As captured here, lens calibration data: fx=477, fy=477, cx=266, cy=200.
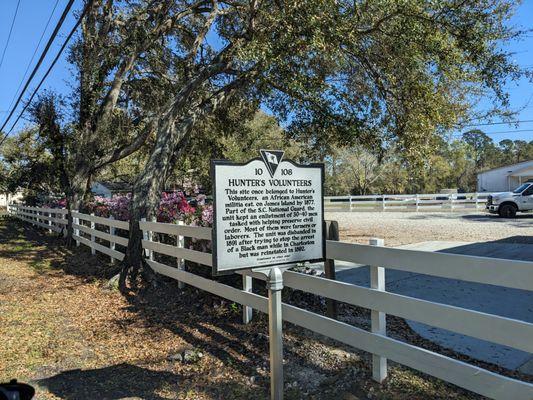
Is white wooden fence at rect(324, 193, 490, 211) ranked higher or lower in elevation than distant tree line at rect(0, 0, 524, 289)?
lower

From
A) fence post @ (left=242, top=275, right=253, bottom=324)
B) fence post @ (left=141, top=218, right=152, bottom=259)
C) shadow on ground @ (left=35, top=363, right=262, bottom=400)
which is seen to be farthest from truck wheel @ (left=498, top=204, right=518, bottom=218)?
shadow on ground @ (left=35, top=363, right=262, bottom=400)

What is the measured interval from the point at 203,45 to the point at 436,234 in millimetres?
10100

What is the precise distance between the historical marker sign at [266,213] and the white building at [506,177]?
55.7 meters

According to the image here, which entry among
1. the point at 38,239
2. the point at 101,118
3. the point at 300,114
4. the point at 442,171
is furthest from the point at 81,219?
the point at 442,171

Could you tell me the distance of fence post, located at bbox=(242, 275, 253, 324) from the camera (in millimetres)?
5953

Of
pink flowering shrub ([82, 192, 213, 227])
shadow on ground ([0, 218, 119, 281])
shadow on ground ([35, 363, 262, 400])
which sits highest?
pink flowering shrub ([82, 192, 213, 227])

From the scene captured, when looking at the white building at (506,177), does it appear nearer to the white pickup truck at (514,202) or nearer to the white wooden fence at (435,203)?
the white wooden fence at (435,203)

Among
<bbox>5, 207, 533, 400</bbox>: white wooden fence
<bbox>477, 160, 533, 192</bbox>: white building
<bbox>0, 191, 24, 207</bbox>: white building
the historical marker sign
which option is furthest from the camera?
<bbox>477, 160, 533, 192</bbox>: white building

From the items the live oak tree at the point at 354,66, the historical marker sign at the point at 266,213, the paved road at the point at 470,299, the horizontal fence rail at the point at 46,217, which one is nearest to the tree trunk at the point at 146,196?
the live oak tree at the point at 354,66

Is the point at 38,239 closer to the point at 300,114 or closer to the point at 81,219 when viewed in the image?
the point at 81,219

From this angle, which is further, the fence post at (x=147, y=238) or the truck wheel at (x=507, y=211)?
the truck wheel at (x=507, y=211)

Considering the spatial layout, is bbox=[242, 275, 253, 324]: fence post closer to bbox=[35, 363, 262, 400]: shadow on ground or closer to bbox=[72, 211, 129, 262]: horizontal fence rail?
bbox=[35, 363, 262, 400]: shadow on ground

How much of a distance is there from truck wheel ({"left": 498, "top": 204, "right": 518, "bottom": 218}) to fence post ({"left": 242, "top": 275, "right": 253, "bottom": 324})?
2329 cm

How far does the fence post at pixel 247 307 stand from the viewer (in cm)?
595
